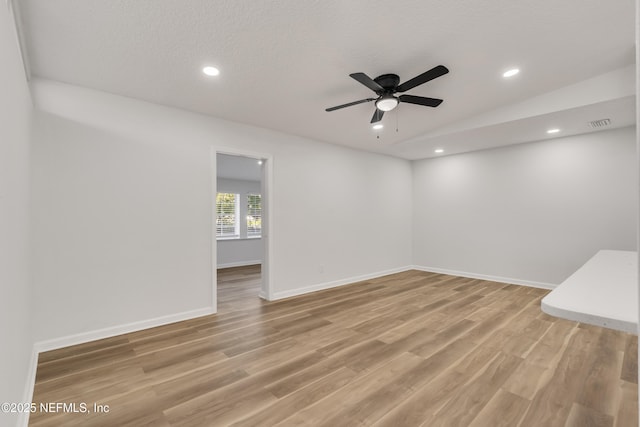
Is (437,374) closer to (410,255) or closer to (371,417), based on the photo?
(371,417)

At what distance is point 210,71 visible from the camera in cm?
268

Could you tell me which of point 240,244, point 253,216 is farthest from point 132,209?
point 253,216

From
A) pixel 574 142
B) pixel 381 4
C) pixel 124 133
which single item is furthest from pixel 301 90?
pixel 574 142

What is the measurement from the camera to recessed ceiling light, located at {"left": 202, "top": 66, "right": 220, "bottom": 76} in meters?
2.63

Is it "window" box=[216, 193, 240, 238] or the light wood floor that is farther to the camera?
"window" box=[216, 193, 240, 238]

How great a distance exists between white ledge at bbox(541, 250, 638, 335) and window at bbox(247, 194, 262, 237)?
24.4 feet

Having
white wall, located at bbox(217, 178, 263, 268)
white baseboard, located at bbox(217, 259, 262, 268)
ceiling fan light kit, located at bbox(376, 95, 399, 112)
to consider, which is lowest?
white baseboard, located at bbox(217, 259, 262, 268)

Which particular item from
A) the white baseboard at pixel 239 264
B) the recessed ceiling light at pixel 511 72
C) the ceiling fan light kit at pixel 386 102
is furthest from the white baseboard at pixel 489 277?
the ceiling fan light kit at pixel 386 102

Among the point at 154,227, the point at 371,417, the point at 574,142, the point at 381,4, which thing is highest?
the point at 381,4

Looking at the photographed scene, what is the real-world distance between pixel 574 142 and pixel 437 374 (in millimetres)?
4701

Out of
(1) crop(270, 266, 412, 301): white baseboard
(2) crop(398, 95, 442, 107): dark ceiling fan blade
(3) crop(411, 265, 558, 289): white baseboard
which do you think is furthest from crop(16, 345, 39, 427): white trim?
(3) crop(411, 265, 558, 289): white baseboard

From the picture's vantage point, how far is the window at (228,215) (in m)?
7.88

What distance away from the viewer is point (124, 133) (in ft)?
10.1

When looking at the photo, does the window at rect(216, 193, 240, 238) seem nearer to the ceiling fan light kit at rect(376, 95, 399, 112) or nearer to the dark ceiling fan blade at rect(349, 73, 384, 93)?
the ceiling fan light kit at rect(376, 95, 399, 112)
